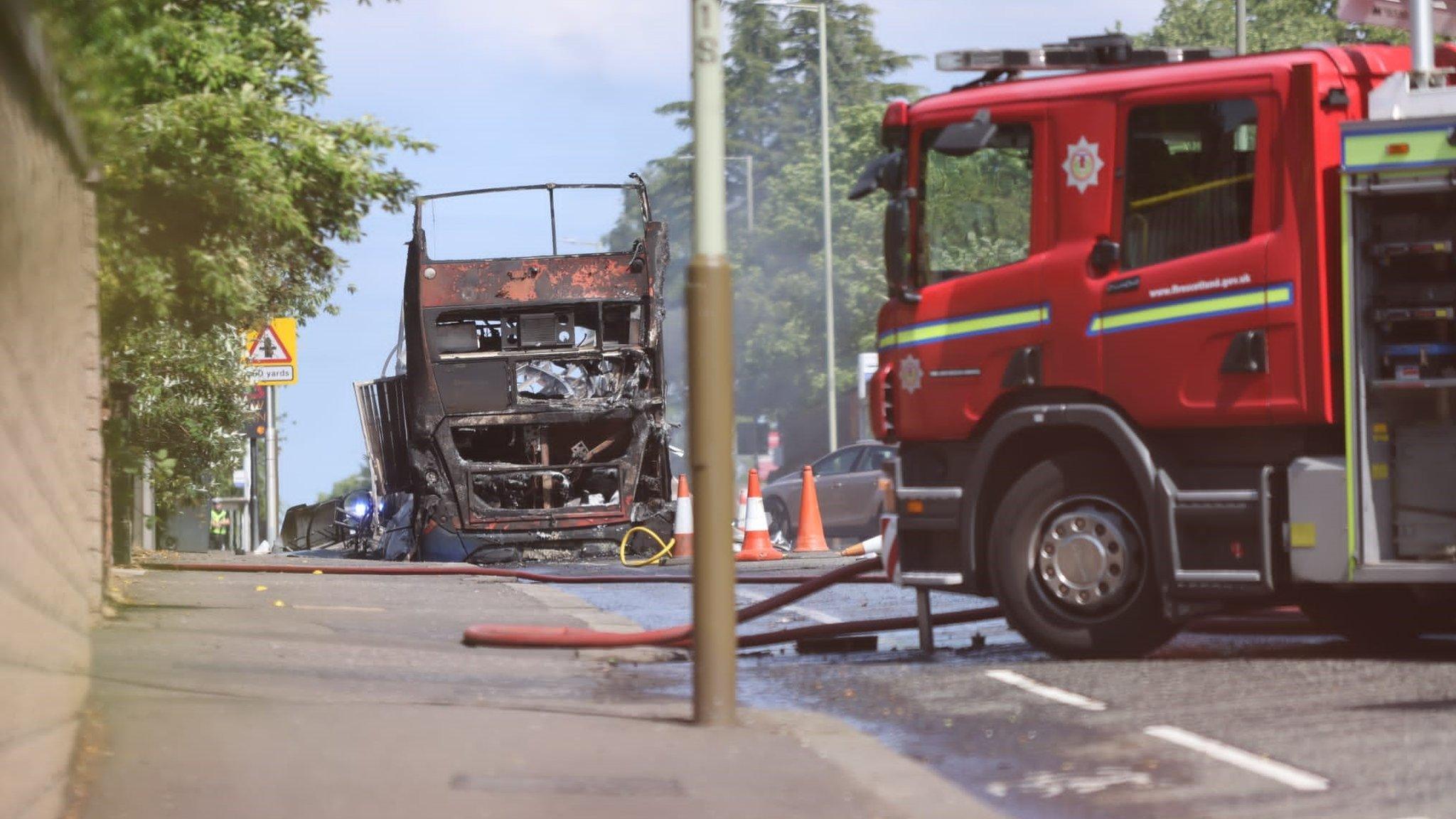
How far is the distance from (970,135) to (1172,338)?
1.40m

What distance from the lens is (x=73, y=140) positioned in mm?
7434

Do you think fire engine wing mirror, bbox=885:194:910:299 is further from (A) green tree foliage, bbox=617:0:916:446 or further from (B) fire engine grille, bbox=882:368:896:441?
(A) green tree foliage, bbox=617:0:916:446

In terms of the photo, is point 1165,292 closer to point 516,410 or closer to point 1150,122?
point 1150,122

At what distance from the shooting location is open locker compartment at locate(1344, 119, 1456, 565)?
8.79 meters

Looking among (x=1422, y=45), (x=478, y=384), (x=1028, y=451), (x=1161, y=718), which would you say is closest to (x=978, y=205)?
(x=1028, y=451)

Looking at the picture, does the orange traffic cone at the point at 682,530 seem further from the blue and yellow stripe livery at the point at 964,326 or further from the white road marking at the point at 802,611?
the blue and yellow stripe livery at the point at 964,326

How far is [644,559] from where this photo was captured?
2062cm

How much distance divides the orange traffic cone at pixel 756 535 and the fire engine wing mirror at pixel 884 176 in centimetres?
957

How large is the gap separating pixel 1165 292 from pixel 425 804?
4785mm

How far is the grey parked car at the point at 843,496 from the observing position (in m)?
28.2

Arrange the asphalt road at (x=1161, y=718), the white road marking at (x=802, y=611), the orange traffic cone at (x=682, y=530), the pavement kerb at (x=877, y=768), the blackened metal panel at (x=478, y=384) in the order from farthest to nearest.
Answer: the orange traffic cone at (x=682, y=530), the blackened metal panel at (x=478, y=384), the white road marking at (x=802, y=611), the asphalt road at (x=1161, y=718), the pavement kerb at (x=877, y=768)

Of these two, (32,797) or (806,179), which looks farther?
(806,179)

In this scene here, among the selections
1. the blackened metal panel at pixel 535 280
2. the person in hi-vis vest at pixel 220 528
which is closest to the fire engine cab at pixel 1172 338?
the blackened metal panel at pixel 535 280

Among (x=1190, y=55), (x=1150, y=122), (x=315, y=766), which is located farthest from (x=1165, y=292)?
(x=315, y=766)
